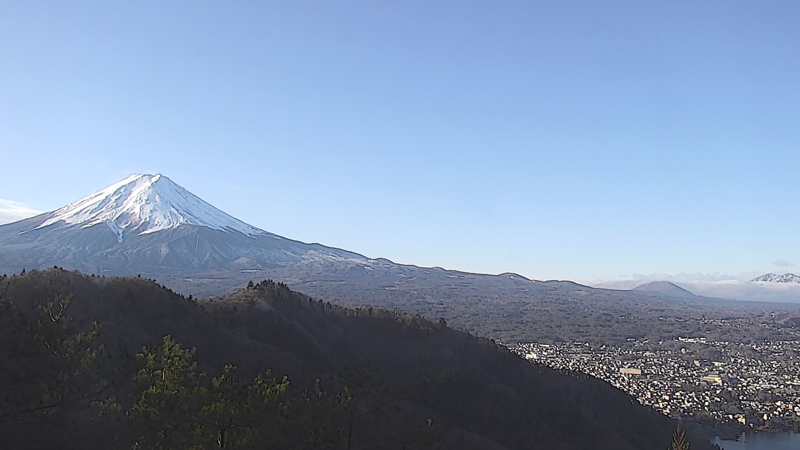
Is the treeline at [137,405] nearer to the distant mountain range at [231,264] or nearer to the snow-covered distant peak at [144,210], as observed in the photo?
the distant mountain range at [231,264]

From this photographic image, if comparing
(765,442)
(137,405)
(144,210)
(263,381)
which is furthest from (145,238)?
(263,381)

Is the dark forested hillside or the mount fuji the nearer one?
the dark forested hillside

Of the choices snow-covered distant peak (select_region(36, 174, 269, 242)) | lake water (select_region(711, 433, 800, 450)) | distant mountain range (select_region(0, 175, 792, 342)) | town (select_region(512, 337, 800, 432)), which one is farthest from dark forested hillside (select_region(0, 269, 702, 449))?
snow-covered distant peak (select_region(36, 174, 269, 242))

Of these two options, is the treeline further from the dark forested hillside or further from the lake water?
the lake water

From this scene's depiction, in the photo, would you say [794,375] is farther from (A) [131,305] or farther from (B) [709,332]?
(A) [131,305]

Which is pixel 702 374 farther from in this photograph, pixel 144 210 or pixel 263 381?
pixel 144 210

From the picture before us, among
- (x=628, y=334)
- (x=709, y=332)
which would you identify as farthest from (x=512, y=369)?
(x=709, y=332)
